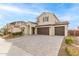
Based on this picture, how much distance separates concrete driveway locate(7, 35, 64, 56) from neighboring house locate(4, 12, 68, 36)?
59 millimetres

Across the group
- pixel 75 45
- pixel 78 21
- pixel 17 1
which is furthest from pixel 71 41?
pixel 17 1

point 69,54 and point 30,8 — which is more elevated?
point 30,8

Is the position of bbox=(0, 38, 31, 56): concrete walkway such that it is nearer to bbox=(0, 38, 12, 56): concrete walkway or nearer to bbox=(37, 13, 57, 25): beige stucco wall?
bbox=(0, 38, 12, 56): concrete walkway

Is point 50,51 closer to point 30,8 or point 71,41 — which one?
point 71,41

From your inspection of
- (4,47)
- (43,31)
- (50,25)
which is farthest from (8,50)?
(50,25)

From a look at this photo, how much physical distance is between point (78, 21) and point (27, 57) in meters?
0.71

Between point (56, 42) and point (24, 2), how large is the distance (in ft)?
1.93

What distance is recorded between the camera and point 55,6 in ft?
6.75

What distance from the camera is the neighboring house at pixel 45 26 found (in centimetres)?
209

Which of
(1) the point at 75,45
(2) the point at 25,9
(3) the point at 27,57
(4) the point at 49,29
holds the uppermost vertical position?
(2) the point at 25,9

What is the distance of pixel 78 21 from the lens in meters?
2.06

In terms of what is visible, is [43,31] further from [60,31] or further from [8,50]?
[8,50]

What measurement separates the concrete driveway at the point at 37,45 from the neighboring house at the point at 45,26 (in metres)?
0.06

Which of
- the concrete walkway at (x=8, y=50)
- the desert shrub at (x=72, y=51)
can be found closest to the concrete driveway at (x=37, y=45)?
the concrete walkway at (x=8, y=50)
